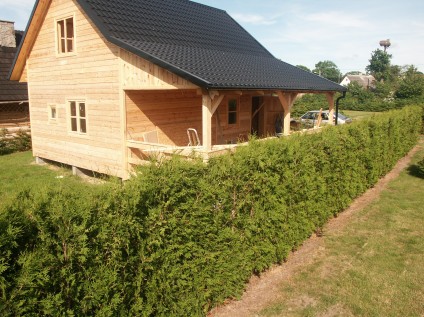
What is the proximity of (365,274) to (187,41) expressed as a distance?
10.7 metres

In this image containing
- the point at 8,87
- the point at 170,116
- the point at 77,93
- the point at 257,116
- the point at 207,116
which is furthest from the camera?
the point at 8,87

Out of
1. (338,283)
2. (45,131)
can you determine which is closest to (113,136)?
(45,131)

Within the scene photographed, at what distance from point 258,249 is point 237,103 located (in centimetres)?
1076

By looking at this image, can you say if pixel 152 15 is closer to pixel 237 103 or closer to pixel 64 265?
pixel 237 103

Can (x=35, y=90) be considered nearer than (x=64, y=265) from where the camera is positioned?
No

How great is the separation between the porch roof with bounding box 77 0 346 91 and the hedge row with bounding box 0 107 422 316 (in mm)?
3488

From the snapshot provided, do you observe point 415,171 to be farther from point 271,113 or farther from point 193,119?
point 193,119

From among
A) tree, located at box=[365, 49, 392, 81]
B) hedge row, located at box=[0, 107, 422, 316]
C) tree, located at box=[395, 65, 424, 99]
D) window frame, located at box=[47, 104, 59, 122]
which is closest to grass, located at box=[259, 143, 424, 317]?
hedge row, located at box=[0, 107, 422, 316]

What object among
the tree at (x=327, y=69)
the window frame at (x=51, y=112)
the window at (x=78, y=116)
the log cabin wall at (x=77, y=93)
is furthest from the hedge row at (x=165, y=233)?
the tree at (x=327, y=69)

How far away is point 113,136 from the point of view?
11.2 meters

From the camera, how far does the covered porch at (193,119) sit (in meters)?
9.11

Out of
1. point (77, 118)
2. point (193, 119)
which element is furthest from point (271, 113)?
point (77, 118)

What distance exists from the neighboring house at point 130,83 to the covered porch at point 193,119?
0.04 metres

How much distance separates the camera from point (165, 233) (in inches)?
172
